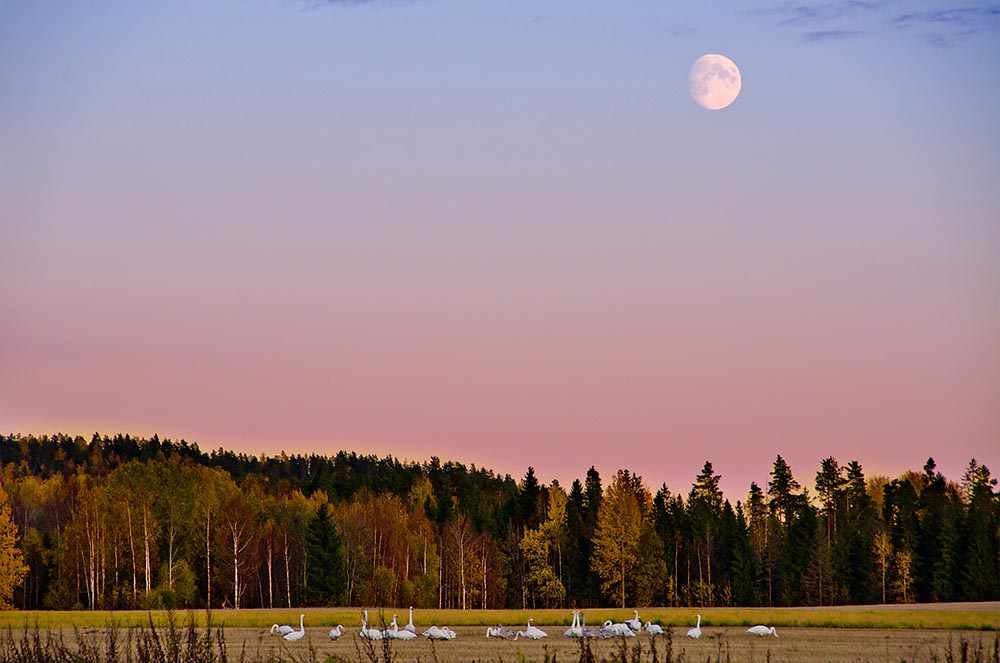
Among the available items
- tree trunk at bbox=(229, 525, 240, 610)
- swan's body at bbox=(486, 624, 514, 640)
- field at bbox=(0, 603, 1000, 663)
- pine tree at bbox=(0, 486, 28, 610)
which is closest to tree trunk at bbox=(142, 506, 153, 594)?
tree trunk at bbox=(229, 525, 240, 610)

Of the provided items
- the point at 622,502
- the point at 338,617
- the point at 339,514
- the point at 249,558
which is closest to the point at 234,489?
the point at 339,514

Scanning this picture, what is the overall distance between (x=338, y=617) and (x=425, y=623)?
511 cm

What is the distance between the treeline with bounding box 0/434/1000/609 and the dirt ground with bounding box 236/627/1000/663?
48.5 metres

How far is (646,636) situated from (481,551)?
6844 cm

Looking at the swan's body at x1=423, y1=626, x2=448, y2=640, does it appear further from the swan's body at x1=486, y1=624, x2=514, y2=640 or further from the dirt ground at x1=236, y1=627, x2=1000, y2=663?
the swan's body at x1=486, y1=624, x2=514, y2=640

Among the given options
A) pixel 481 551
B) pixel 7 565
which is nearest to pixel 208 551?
pixel 7 565

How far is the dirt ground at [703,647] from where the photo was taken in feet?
128

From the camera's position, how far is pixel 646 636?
181 ft

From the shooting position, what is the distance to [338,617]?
6744 cm

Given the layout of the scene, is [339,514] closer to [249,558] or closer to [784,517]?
[249,558]

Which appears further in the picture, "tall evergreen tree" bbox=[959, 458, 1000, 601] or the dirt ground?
"tall evergreen tree" bbox=[959, 458, 1000, 601]

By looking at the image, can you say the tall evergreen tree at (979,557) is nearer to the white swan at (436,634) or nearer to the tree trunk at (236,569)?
the tree trunk at (236,569)

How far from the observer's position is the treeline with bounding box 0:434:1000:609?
10200 cm

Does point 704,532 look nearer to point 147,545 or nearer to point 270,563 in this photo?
point 270,563
